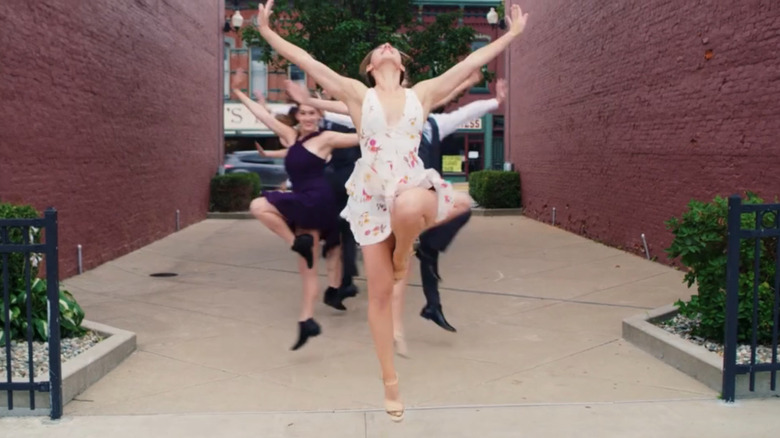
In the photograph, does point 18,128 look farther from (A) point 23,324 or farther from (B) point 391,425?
(B) point 391,425

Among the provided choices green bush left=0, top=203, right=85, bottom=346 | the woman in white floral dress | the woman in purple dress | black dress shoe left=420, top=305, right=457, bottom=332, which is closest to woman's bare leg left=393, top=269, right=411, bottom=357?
black dress shoe left=420, top=305, right=457, bottom=332

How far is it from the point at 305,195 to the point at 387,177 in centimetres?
207

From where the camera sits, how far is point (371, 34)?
15.3 metres

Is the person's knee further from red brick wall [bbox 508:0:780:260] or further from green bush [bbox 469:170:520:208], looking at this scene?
green bush [bbox 469:170:520:208]

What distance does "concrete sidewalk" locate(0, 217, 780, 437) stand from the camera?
452 centimetres

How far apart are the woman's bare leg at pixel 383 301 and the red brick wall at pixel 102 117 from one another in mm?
5162

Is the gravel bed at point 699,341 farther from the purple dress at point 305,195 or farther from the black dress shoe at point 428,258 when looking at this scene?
the purple dress at point 305,195

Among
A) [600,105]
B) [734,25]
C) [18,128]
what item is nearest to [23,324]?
[18,128]

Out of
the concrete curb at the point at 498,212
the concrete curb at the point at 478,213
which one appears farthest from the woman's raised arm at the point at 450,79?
the concrete curb at the point at 498,212

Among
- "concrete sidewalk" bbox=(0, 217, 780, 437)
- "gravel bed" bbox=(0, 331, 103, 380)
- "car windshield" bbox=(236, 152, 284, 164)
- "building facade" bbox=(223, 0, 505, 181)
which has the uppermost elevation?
"building facade" bbox=(223, 0, 505, 181)

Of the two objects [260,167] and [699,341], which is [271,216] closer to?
[699,341]

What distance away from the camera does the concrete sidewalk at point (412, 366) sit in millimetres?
4516

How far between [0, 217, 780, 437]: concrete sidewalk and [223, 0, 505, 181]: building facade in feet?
76.9

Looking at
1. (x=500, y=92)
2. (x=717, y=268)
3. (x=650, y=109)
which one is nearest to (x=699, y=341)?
(x=717, y=268)
